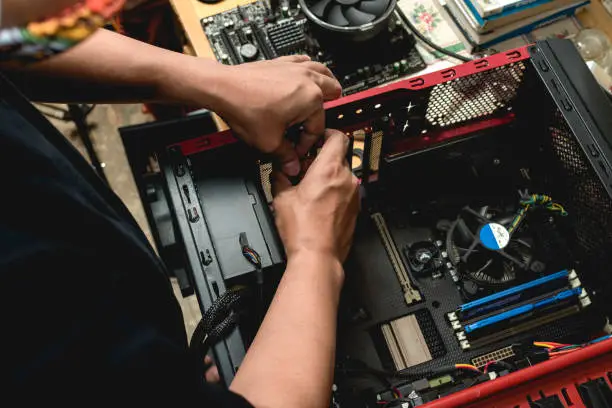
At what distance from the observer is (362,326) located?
1128mm

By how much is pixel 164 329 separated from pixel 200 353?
0.26m

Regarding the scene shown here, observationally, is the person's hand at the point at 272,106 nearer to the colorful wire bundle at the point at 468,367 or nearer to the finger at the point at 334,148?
the finger at the point at 334,148

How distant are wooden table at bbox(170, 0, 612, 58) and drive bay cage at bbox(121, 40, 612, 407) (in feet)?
1.49

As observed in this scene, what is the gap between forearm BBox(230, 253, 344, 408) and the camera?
67 centimetres

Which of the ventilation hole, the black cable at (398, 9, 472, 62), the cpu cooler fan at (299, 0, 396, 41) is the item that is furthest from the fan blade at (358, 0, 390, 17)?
the ventilation hole

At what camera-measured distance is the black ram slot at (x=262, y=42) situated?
57.4 inches

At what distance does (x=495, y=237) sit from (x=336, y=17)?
660 millimetres

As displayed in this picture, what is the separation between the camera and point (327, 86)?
101 cm

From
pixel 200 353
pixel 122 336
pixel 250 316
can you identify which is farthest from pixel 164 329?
pixel 250 316

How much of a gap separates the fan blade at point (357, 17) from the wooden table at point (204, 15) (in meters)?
0.34

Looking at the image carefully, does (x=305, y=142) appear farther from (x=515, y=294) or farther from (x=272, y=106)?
(x=515, y=294)

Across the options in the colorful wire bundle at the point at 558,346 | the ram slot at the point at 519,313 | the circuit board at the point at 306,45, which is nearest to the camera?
the colorful wire bundle at the point at 558,346

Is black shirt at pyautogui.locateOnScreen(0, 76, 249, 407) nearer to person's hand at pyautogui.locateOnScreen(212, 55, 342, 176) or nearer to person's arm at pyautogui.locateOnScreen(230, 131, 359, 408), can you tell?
person's arm at pyautogui.locateOnScreen(230, 131, 359, 408)

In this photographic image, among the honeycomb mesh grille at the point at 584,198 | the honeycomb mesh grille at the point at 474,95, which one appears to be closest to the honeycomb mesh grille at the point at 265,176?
the honeycomb mesh grille at the point at 474,95
